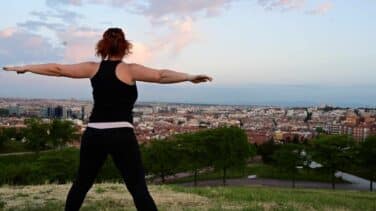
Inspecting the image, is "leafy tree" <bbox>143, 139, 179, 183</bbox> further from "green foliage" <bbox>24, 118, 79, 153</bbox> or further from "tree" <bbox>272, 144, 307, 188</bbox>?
"green foliage" <bbox>24, 118, 79, 153</bbox>

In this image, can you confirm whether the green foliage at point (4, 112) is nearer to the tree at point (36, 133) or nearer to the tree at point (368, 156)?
the tree at point (36, 133)

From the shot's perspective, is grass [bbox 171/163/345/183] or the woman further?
grass [bbox 171/163/345/183]

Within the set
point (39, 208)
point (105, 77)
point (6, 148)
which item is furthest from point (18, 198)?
point (6, 148)

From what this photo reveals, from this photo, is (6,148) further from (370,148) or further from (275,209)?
(275,209)

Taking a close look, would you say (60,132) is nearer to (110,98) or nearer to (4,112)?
(4,112)

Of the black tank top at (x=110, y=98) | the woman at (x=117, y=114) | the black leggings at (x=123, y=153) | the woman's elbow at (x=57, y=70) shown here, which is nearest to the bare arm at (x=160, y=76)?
the woman at (x=117, y=114)

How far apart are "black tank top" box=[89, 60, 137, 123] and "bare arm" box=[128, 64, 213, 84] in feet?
0.43

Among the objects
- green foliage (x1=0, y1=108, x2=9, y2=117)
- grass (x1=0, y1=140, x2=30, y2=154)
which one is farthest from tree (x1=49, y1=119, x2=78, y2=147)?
green foliage (x1=0, y1=108, x2=9, y2=117)

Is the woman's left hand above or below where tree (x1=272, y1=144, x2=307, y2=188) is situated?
above

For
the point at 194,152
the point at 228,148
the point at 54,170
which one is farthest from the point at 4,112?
the point at 54,170

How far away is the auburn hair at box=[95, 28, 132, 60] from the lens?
5039 mm

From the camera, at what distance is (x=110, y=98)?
16.0 feet

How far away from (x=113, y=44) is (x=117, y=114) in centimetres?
65

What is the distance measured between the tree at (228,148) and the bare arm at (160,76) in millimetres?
45126
